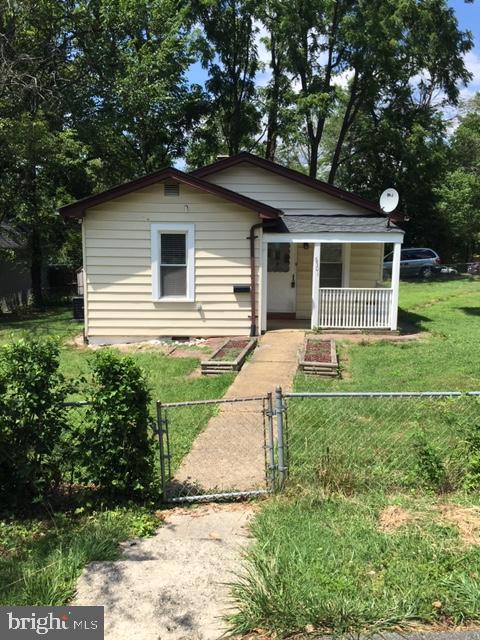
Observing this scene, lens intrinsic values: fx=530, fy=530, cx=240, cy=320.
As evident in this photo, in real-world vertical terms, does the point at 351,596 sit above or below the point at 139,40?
below

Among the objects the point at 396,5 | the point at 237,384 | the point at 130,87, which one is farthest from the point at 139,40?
the point at 237,384

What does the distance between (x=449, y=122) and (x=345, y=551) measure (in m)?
34.3

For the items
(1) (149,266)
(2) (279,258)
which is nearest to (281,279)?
(2) (279,258)

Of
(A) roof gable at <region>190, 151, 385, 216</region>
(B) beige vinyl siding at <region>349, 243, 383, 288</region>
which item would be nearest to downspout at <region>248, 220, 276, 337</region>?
(A) roof gable at <region>190, 151, 385, 216</region>

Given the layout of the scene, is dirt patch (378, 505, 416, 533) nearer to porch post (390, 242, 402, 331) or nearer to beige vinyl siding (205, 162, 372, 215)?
porch post (390, 242, 402, 331)

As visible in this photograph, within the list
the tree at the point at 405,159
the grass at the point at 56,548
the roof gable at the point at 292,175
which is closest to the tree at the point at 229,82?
the tree at the point at 405,159

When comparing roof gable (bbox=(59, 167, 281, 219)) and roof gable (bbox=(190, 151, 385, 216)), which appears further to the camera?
roof gable (bbox=(190, 151, 385, 216))

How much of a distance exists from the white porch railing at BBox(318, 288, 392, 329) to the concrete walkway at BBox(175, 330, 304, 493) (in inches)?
144

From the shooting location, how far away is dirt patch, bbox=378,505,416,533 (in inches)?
142

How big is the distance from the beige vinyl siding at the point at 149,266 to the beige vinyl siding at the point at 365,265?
342cm

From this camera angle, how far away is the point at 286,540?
11.2ft

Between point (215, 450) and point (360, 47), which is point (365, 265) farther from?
point (360, 47)

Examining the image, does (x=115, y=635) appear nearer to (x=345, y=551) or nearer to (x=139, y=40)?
(x=345, y=551)

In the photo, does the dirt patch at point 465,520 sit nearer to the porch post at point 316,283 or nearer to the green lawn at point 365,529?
the green lawn at point 365,529
